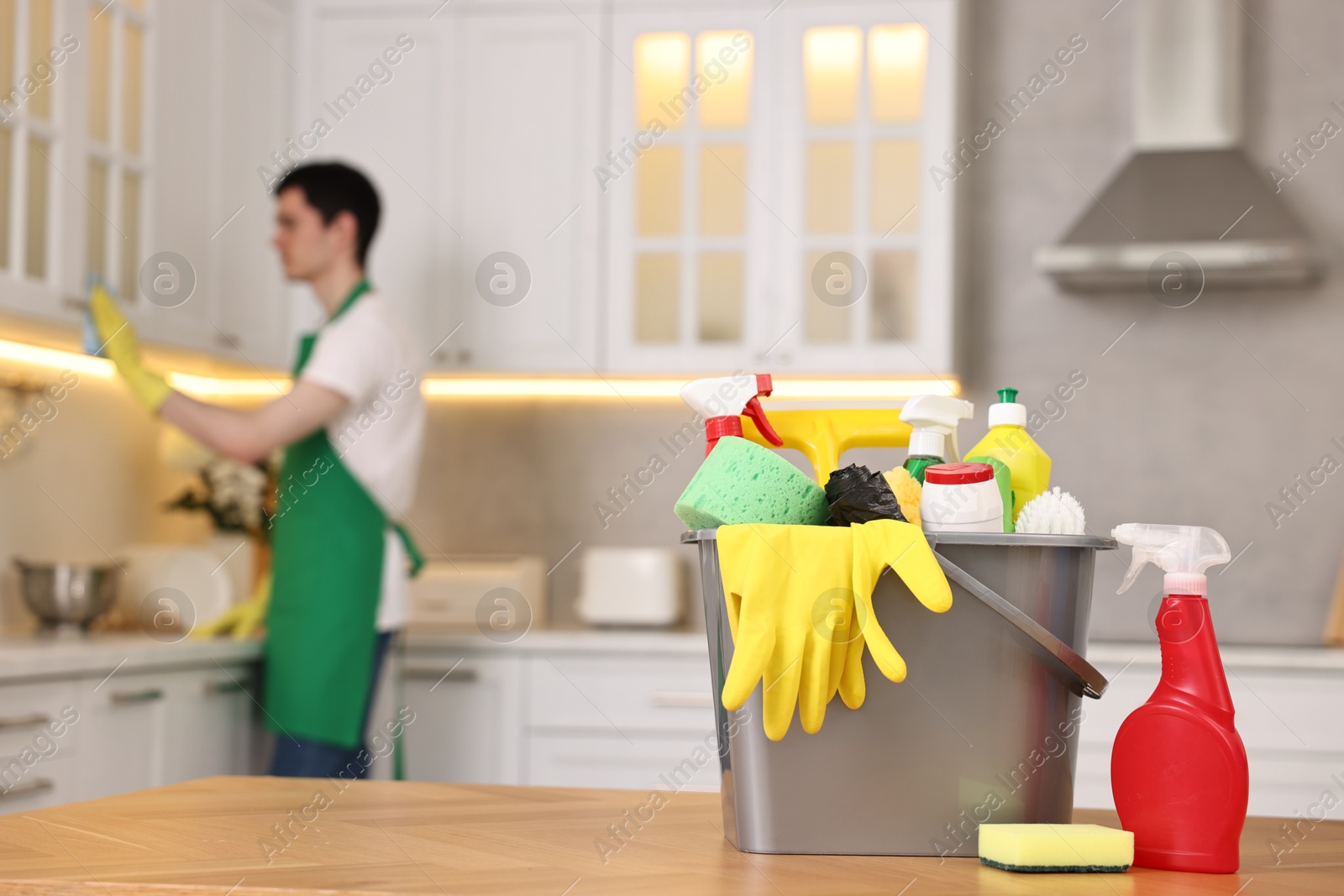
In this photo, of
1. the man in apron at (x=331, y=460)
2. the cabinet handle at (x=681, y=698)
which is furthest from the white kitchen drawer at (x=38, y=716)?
the cabinet handle at (x=681, y=698)

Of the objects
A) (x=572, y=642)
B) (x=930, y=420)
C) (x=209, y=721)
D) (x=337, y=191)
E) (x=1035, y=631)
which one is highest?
(x=337, y=191)

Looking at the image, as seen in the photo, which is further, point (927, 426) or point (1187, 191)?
point (1187, 191)

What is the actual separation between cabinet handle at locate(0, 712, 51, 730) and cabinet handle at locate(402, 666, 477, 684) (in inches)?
28.0

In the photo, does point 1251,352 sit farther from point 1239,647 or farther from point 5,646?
point 5,646

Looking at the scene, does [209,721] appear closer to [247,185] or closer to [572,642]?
[572,642]

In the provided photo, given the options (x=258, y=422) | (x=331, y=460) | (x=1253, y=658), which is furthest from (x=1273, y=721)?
(x=258, y=422)

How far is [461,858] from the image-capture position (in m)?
0.57

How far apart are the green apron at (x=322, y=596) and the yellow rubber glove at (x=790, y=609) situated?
1513mm

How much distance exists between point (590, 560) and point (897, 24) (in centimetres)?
125

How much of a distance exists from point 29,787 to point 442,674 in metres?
0.77

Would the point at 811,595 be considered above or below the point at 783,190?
below

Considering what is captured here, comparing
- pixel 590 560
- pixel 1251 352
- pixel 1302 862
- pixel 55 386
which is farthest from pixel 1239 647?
pixel 55 386

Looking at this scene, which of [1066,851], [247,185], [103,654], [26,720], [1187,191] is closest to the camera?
[1066,851]

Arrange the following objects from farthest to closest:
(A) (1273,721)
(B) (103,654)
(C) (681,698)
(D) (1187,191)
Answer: (D) (1187,191) → (C) (681,698) → (A) (1273,721) → (B) (103,654)
